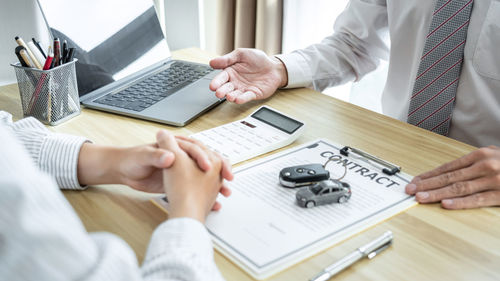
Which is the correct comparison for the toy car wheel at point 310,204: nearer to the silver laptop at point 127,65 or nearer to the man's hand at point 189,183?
the man's hand at point 189,183

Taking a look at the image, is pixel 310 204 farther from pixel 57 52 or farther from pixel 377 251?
pixel 57 52

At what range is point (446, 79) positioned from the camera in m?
1.11

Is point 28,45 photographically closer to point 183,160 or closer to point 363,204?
point 183,160

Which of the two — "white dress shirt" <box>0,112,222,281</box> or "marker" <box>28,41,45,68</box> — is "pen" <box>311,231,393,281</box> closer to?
"white dress shirt" <box>0,112,222,281</box>

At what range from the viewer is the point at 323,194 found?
2.37 ft

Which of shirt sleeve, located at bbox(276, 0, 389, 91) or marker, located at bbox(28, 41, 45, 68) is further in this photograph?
shirt sleeve, located at bbox(276, 0, 389, 91)

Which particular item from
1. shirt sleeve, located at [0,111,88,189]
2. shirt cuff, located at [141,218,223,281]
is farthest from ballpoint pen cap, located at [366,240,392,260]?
shirt sleeve, located at [0,111,88,189]

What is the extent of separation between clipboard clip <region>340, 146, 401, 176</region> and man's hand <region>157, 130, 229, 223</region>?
0.28m

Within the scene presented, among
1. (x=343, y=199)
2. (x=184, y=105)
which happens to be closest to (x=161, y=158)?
(x=343, y=199)

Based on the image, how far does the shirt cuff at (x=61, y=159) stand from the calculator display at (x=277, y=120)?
14.4 inches

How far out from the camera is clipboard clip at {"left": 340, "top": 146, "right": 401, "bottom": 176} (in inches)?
32.6

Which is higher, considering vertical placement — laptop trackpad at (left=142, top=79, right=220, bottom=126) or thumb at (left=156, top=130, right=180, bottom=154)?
thumb at (left=156, top=130, right=180, bottom=154)

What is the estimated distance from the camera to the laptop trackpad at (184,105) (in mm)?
1015

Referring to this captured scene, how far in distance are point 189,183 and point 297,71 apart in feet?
2.01
